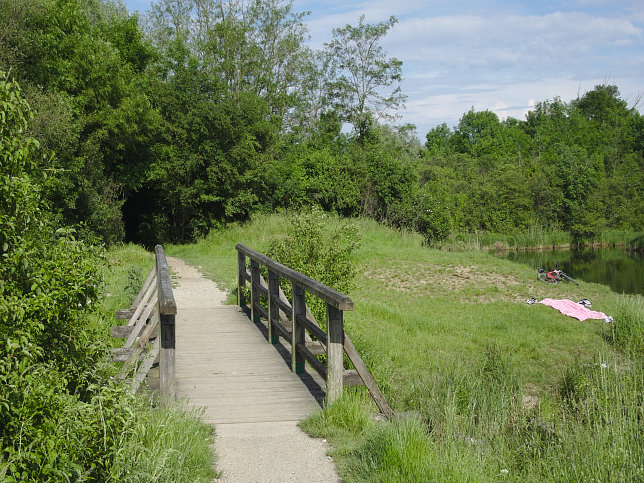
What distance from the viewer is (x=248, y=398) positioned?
580cm

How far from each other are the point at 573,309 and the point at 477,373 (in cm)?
755

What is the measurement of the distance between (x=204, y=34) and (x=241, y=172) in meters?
14.4

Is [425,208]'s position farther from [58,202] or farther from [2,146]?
[2,146]

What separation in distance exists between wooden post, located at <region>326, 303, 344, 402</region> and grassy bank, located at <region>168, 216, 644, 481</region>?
0.13 meters

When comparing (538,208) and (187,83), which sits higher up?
(187,83)

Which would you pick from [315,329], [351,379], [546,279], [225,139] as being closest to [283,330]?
[315,329]

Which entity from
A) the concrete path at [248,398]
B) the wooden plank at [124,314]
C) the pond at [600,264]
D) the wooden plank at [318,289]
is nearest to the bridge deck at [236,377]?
the concrete path at [248,398]

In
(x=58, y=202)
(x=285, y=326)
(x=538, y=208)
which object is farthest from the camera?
(x=538, y=208)

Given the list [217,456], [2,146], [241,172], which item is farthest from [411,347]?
[241,172]

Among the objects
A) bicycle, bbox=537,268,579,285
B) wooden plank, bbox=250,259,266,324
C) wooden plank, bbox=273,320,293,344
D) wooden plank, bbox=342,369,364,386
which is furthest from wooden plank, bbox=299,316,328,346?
bicycle, bbox=537,268,579,285

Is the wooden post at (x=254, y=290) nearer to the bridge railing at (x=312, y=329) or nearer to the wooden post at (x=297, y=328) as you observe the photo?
the bridge railing at (x=312, y=329)

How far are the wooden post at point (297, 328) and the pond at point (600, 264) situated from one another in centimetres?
1541

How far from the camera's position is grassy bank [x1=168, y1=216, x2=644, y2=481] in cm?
412

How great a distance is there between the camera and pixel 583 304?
14531mm
